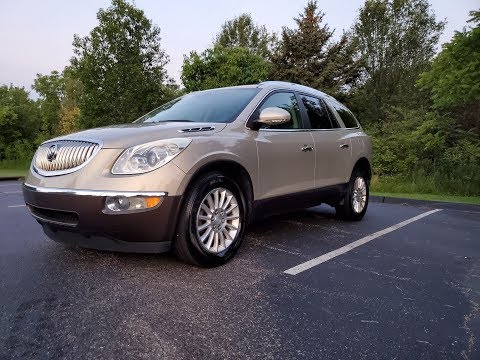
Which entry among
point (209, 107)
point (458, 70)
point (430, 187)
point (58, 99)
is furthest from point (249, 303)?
point (58, 99)

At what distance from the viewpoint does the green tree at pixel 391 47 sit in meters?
29.3

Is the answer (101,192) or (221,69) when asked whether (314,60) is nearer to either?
(221,69)

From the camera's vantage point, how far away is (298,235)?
4.79m

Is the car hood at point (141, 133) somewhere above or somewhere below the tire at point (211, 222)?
above

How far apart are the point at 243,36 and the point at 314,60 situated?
15090 millimetres

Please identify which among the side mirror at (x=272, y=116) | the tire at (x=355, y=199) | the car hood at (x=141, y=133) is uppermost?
the side mirror at (x=272, y=116)

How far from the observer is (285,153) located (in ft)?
13.9

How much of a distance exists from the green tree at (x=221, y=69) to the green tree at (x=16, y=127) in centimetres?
1196

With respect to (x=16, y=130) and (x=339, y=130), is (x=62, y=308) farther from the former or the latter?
(x=16, y=130)

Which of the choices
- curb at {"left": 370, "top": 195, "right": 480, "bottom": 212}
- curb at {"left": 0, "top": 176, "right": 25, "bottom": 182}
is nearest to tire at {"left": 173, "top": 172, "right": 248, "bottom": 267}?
curb at {"left": 370, "top": 195, "right": 480, "bottom": 212}

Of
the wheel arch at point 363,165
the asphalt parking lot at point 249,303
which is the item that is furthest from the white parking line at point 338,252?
the wheel arch at point 363,165

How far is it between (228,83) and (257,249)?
1951cm

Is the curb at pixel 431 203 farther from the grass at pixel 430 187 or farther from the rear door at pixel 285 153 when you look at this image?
the rear door at pixel 285 153

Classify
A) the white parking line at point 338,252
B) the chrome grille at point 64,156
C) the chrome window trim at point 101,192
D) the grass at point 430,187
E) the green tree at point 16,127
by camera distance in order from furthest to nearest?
the green tree at point 16,127 < the grass at point 430,187 < the white parking line at point 338,252 < the chrome grille at point 64,156 < the chrome window trim at point 101,192
